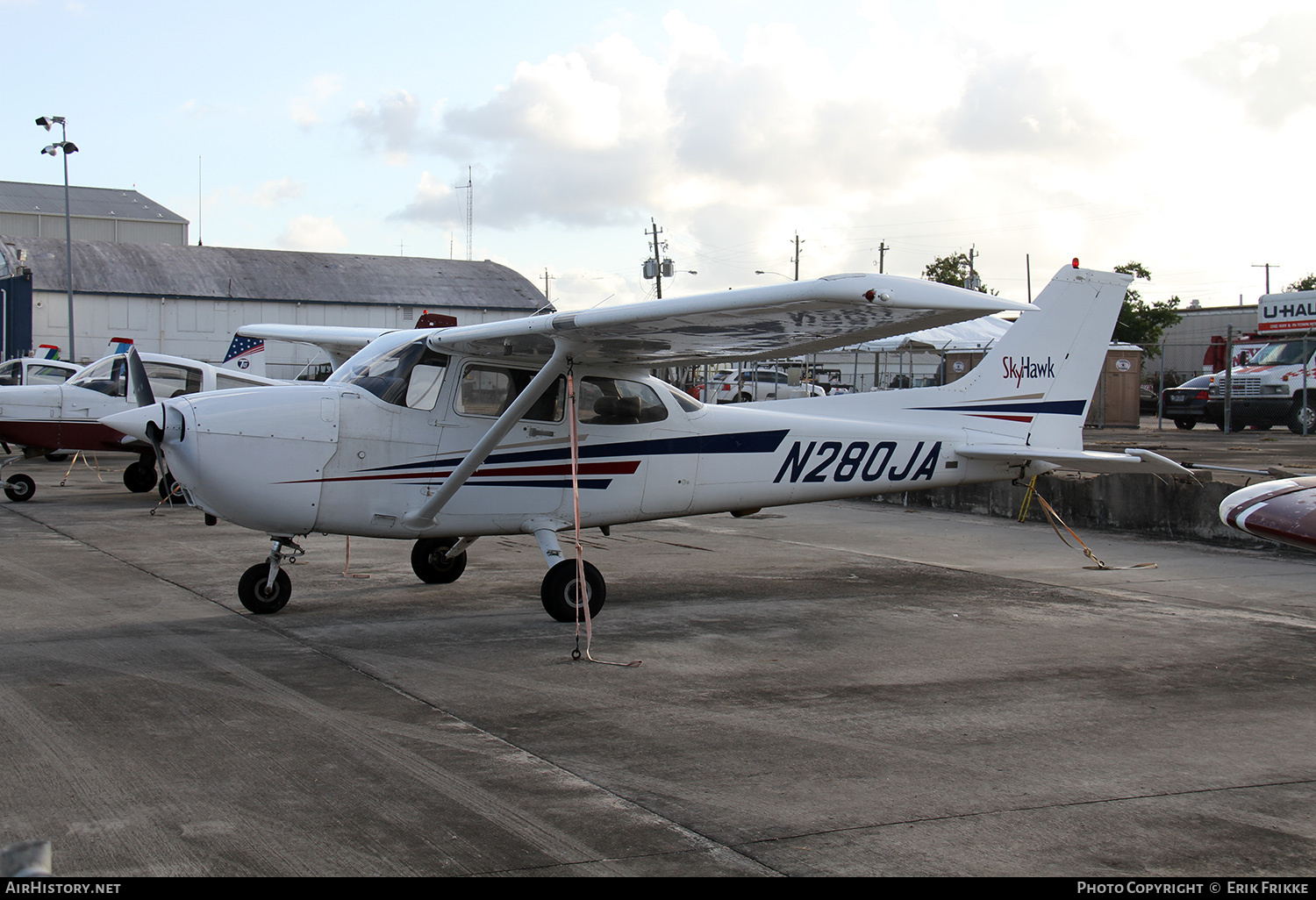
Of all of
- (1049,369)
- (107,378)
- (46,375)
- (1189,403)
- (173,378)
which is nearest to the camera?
(1049,369)

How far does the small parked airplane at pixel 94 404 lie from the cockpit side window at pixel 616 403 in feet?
35.1

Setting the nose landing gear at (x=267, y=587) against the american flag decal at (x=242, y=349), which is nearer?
the nose landing gear at (x=267, y=587)

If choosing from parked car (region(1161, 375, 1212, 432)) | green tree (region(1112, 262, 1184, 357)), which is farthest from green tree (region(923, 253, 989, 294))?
parked car (region(1161, 375, 1212, 432))

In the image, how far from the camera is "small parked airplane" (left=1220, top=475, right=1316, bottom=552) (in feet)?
14.8

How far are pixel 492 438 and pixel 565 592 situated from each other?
121cm

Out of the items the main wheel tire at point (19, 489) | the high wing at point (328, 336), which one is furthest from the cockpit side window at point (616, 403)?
the main wheel tire at point (19, 489)

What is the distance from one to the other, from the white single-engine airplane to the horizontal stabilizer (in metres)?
0.03

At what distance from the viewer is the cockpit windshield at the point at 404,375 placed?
7.86 meters

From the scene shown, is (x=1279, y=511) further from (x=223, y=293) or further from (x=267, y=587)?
(x=223, y=293)

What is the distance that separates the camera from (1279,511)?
469 cm

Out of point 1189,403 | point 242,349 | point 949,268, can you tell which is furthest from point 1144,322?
point 242,349

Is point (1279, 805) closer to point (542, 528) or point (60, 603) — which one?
point (542, 528)

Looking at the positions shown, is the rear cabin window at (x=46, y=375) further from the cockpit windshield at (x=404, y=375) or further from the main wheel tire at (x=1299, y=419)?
the main wheel tire at (x=1299, y=419)
